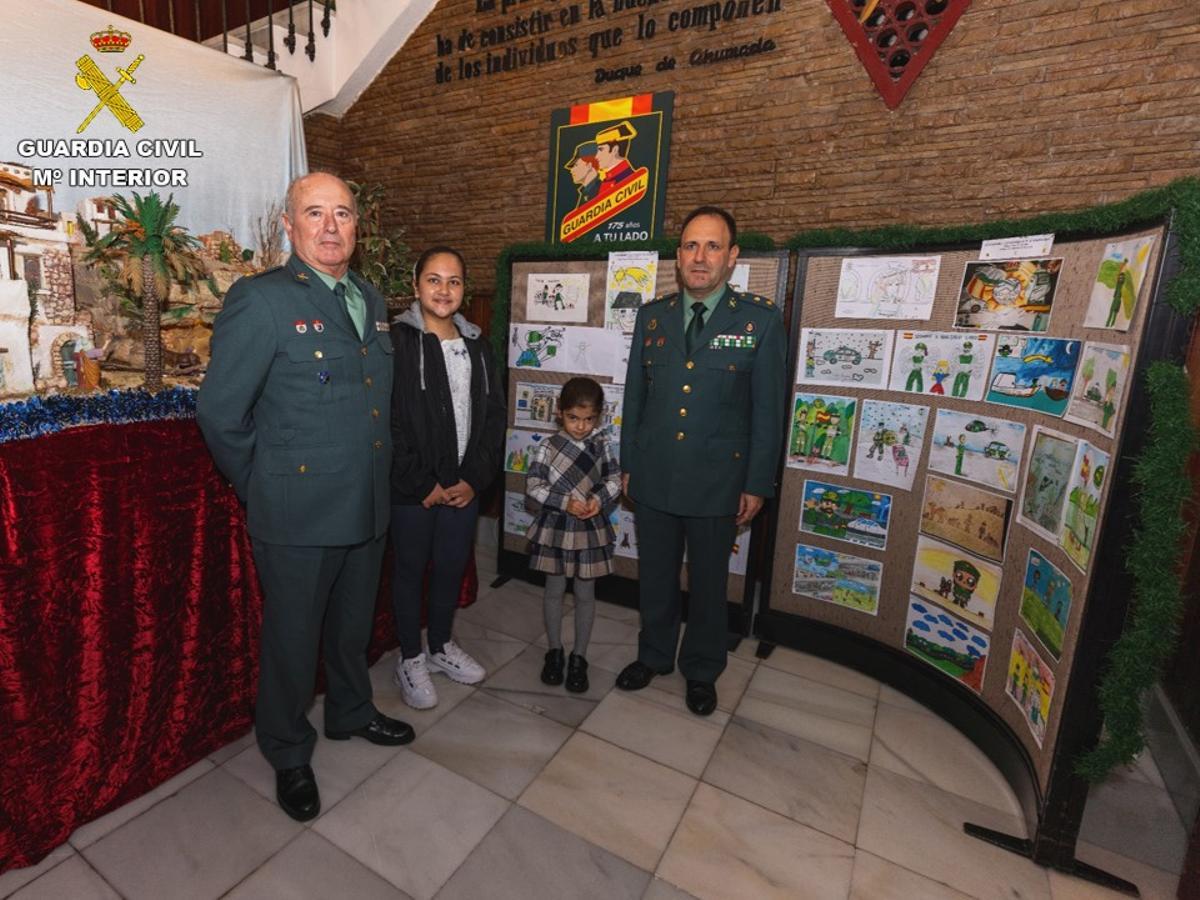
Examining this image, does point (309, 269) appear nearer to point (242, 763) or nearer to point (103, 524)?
point (103, 524)

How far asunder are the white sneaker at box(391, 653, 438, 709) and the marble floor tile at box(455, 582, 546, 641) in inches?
25.4

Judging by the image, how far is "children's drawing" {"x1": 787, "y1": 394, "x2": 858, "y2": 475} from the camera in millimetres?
2711

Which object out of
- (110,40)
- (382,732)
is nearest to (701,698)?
(382,732)

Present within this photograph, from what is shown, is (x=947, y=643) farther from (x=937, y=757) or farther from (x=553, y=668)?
(x=553, y=668)

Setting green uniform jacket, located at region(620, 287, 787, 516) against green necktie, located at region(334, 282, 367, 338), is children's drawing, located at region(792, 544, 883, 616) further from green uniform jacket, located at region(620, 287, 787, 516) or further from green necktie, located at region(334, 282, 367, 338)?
green necktie, located at region(334, 282, 367, 338)

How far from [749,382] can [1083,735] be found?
1452 millimetres

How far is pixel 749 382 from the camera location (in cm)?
233

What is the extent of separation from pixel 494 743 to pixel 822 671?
4.96 feet

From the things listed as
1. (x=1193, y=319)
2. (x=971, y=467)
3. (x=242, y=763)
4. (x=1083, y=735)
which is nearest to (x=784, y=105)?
(x=971, y=467)

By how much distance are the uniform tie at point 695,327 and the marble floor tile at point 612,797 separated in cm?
149

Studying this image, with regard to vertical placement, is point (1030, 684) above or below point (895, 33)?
below

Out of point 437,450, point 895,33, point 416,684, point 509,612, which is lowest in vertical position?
point 509,612

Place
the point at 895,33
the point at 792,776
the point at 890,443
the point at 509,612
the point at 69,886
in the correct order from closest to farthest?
1. the point at 69,886
2. the point at 792,776
3. the point at 890,443
4. the point at 895,33
5. the point at 509,612

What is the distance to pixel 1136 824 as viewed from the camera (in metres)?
1.98
